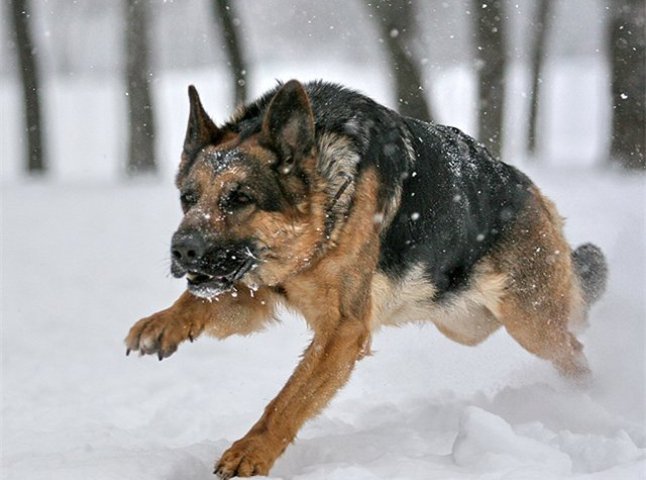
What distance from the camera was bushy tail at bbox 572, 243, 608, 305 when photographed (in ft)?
21.1

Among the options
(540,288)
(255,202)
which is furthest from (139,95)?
(255,202)

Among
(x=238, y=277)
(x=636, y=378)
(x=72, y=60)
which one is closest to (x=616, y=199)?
(x=636, y=378)

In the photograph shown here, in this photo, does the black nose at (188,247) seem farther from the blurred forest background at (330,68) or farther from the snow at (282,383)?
the blurred forest background at (330,68)

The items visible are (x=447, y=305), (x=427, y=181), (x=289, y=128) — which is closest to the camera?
(x=289, y=128)

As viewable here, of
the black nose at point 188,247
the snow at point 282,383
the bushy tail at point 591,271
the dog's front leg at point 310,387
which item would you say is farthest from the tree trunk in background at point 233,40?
the black nose at point 188,247

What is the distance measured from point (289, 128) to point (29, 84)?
51.3 ft

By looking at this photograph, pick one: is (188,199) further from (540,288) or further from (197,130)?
(540,288)

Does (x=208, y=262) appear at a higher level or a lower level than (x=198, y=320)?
higher

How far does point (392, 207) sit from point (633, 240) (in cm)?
421

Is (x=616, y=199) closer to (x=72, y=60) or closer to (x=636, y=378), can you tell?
(x=636, y=378)

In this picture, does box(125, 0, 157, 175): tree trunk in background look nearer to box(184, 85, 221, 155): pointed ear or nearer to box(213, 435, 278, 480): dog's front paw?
box(184, 85, 221, 155): pointed ear

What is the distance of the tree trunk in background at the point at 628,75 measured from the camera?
47.7ft

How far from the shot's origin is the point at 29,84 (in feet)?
62.3

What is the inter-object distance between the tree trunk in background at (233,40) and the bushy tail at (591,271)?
11068mm
